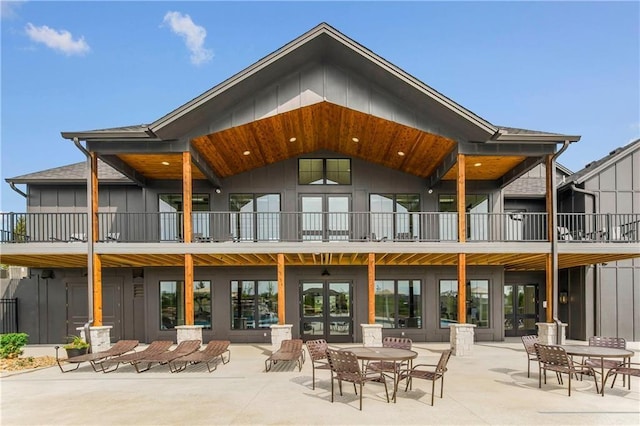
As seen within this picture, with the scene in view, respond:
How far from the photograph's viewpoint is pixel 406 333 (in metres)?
15.3

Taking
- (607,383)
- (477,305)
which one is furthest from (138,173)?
(607,383)

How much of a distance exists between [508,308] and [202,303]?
12.2 m

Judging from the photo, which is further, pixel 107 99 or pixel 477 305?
pixel 107 99

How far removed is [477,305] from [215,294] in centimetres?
972

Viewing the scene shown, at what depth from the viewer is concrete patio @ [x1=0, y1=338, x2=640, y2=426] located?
638 cm

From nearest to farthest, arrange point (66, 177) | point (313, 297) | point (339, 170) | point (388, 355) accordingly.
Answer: point (388, 355) < point (313, 297) < point (339, 170) < point (66, 177)

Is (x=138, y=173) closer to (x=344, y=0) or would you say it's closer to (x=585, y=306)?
(x=344, y=0)

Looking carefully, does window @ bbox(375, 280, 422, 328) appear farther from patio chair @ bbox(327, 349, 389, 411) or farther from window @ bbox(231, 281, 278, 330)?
patio chair @ bbox(327, 349, 389, 411)

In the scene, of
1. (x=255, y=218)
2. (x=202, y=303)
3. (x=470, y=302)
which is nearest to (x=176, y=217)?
(x=255, y=218)

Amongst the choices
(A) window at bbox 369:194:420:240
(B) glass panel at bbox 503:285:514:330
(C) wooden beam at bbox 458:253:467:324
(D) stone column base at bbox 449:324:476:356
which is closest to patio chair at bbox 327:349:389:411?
(D) stone column base at bbox 449:324:476:356

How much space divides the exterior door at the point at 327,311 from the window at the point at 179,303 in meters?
3.47

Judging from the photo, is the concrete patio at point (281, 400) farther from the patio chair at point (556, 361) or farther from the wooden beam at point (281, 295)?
the wooden beam at point (281, 295)

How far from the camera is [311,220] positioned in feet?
49.8

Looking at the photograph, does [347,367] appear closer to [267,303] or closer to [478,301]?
[267,303]
